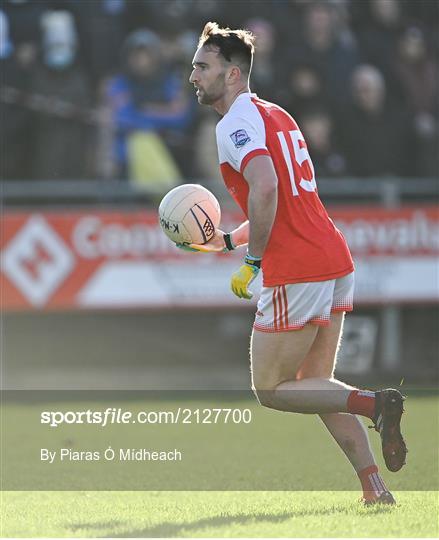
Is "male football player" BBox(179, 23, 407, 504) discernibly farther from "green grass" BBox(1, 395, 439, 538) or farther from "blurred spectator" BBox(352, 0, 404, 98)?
"blurred spectator" BBox(352, 0, 404, 98)

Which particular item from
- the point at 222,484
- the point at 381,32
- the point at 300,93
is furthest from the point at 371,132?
the point at 222,484

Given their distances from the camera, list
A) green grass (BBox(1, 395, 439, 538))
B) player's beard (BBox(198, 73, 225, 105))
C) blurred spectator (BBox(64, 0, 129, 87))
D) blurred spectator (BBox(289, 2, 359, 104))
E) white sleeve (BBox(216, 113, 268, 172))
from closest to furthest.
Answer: green grass (BBox(1, 395, 439, 538))
white sleeve (BBox(216, 113, 268, 172))
player's beard (BBox(198, 73, 225, 105))
blurred spectator (BBox(64, 0, 129, 87))
blurred spectator (BBox(289, 2, 359, 104))

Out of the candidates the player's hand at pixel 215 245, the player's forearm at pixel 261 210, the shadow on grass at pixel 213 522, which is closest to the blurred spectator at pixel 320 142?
the player's hand at pixel 215 245

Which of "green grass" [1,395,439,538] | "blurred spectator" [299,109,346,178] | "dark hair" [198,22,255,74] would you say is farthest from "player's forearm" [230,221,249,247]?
"blurred spectator" [299,109,346,178]

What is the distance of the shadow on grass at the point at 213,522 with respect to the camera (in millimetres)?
5168

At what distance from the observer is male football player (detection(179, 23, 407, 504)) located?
19.0 feet

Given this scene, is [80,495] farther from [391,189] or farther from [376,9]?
[376,9]

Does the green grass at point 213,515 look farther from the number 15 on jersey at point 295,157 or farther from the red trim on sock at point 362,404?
the number 15 on jersey at point 295,157

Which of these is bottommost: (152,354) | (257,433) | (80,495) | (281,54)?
(152,354)

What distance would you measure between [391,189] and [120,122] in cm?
281

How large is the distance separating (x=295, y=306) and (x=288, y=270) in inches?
7.2

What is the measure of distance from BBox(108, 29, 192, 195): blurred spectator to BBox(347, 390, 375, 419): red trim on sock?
709 cm

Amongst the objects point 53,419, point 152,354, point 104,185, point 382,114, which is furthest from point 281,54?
point 53,419

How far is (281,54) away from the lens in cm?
1333
